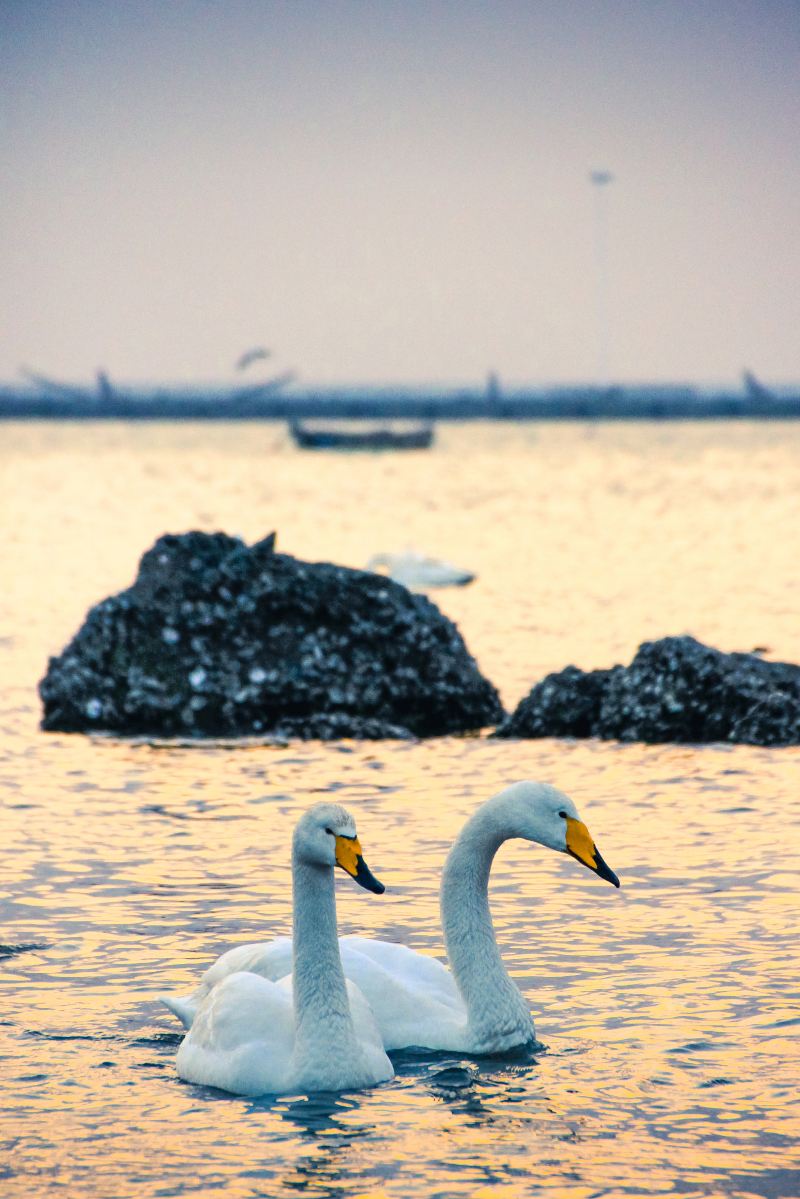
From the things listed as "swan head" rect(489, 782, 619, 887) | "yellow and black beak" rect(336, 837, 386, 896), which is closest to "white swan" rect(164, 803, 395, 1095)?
"yellow and black beak" rect(336, 837, 386, 896)

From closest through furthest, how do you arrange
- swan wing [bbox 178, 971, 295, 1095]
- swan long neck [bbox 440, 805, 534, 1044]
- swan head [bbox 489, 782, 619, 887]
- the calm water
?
1. the calm water
2. swan wing [bbox 178, 971, 295, 1095]
3. swan head [bbox 489, 782, 619, 887]
4. swan long neck [bbox 440, 805, 534, 1044]

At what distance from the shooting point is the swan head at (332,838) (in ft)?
23.4

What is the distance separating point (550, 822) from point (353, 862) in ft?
2.93

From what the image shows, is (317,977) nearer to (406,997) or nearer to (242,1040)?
(242,1040)

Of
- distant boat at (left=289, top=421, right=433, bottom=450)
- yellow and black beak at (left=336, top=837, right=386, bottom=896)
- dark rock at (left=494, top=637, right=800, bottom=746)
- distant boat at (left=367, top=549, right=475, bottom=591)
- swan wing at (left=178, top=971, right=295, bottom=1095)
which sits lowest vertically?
swan wing at (left=178, top=971, right=295, bottom=1095)

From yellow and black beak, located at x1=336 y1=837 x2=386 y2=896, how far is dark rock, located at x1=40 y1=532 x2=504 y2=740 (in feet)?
26.8

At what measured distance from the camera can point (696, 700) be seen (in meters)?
14.9

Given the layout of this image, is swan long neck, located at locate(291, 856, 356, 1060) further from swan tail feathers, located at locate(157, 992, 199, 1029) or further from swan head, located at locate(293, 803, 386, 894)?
swan tail feathers, located at locate(157, 992, 199, 1029)

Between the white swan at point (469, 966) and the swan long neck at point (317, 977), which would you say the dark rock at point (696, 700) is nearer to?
the white swan at point (469, 966)

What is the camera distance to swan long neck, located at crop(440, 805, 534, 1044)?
7.81m

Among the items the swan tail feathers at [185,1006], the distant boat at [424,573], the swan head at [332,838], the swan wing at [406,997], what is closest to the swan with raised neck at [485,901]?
the swan wing at [406,997]

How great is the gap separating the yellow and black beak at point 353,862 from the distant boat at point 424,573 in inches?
810

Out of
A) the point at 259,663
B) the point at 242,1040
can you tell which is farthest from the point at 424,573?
the point at 242,1040

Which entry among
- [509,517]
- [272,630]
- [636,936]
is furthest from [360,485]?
[636,936]
